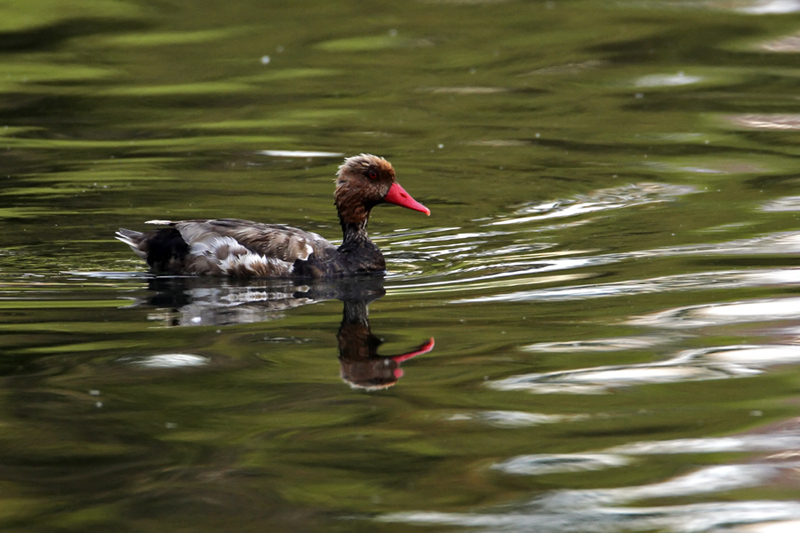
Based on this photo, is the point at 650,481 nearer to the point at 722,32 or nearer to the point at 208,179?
the point at 208,179

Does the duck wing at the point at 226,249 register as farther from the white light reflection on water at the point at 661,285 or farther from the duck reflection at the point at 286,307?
the white light reflection on water at the point at 661,285

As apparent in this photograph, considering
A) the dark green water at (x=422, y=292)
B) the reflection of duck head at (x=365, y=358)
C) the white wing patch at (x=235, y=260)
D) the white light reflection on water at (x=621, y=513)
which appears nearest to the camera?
the white light reflection on water at (x=621, y=513)

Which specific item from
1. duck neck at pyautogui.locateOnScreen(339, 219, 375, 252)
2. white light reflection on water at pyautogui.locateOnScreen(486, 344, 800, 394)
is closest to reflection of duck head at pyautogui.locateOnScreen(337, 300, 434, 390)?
white light reflection on water at pyautogui.locateOnScreen(486, 344, 800, 394)

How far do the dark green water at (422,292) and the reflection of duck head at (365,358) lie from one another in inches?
1.3

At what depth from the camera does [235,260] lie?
31.9 feet

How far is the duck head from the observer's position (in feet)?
33.6

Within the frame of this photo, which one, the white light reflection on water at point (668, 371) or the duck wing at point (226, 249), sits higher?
the duck wing at point (226, 249)

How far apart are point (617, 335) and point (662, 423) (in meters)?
1.56

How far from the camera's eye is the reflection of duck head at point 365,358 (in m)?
6.94

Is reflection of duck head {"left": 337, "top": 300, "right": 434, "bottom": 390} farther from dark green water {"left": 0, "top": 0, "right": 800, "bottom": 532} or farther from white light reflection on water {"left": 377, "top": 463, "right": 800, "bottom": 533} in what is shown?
white light reflection on water {"left": 377, "top": 463, "right": 800, "bottom": 533}

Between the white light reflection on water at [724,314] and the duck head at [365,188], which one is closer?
the white light reflection on water at [724,314]

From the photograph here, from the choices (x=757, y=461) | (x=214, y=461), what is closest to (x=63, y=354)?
(x=214, y=461)

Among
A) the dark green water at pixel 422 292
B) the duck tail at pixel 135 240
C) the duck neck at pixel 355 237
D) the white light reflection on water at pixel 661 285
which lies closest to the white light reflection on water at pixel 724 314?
the dark green water at pixel 422 292

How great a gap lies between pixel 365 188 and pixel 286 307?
5.91 feet
